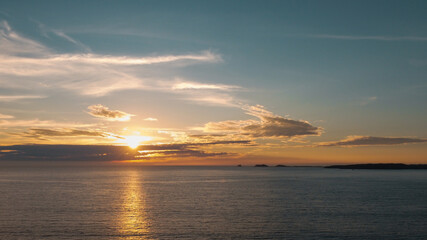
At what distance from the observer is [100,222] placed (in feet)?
186

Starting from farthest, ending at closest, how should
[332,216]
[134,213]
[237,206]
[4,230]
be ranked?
1. [237,206]
2. [134,213]
3. [332,216]
4. [4,230]

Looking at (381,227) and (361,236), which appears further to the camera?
(381,227)

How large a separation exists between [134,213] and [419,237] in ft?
155

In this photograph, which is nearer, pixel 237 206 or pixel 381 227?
pixel 381 227

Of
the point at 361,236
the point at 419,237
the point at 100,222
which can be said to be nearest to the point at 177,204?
the point at 100,222

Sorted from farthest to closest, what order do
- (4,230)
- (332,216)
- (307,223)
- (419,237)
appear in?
(332,216) < (307,223) < (4,230) < (419,237)

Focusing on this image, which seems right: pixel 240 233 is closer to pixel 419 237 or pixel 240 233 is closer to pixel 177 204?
pixel 419 237

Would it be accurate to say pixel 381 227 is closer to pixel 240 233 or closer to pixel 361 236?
pixel 361 236

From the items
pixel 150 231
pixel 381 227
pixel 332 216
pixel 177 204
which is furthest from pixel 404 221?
pixel 177 204

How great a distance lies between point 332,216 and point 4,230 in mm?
52191

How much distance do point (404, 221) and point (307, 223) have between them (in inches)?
635

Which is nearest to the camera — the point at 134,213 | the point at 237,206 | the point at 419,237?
the point at 419,237

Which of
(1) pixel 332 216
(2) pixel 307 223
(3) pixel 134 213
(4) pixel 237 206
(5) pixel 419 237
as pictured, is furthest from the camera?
(4) pixel 237 206

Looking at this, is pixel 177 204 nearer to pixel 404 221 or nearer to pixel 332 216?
pixel 332 216
